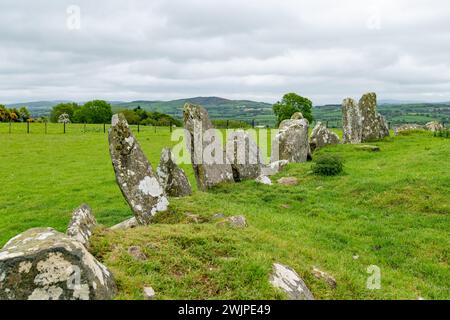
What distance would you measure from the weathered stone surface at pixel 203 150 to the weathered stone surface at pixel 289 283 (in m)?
11.1

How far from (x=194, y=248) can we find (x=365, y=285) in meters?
3.38

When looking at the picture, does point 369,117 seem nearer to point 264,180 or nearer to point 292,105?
point 264,180

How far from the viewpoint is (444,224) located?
1302 centimetres

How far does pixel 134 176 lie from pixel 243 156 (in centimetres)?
939

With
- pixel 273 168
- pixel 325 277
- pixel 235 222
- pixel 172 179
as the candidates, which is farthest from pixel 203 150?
pixel 325 277

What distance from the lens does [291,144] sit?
25812mm

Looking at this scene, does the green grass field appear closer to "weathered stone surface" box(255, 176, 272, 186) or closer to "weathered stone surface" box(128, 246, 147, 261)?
"weathered stone surface" box(128, 246, 147, 261)

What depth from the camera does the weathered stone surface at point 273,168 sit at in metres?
21.9

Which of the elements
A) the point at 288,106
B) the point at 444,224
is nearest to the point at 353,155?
the point at 444,224

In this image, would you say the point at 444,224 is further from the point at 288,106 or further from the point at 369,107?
the point at 288,106

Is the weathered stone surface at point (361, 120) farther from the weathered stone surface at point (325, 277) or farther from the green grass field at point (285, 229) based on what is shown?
the weathered stone surface at point (325, 277)

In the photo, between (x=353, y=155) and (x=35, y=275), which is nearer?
(x=35, y=275)

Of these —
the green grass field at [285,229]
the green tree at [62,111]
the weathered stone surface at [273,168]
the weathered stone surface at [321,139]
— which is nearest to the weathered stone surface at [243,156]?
the weathered stone surface at [273,168]

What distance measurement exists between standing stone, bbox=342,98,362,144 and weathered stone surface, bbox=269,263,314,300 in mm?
26158
